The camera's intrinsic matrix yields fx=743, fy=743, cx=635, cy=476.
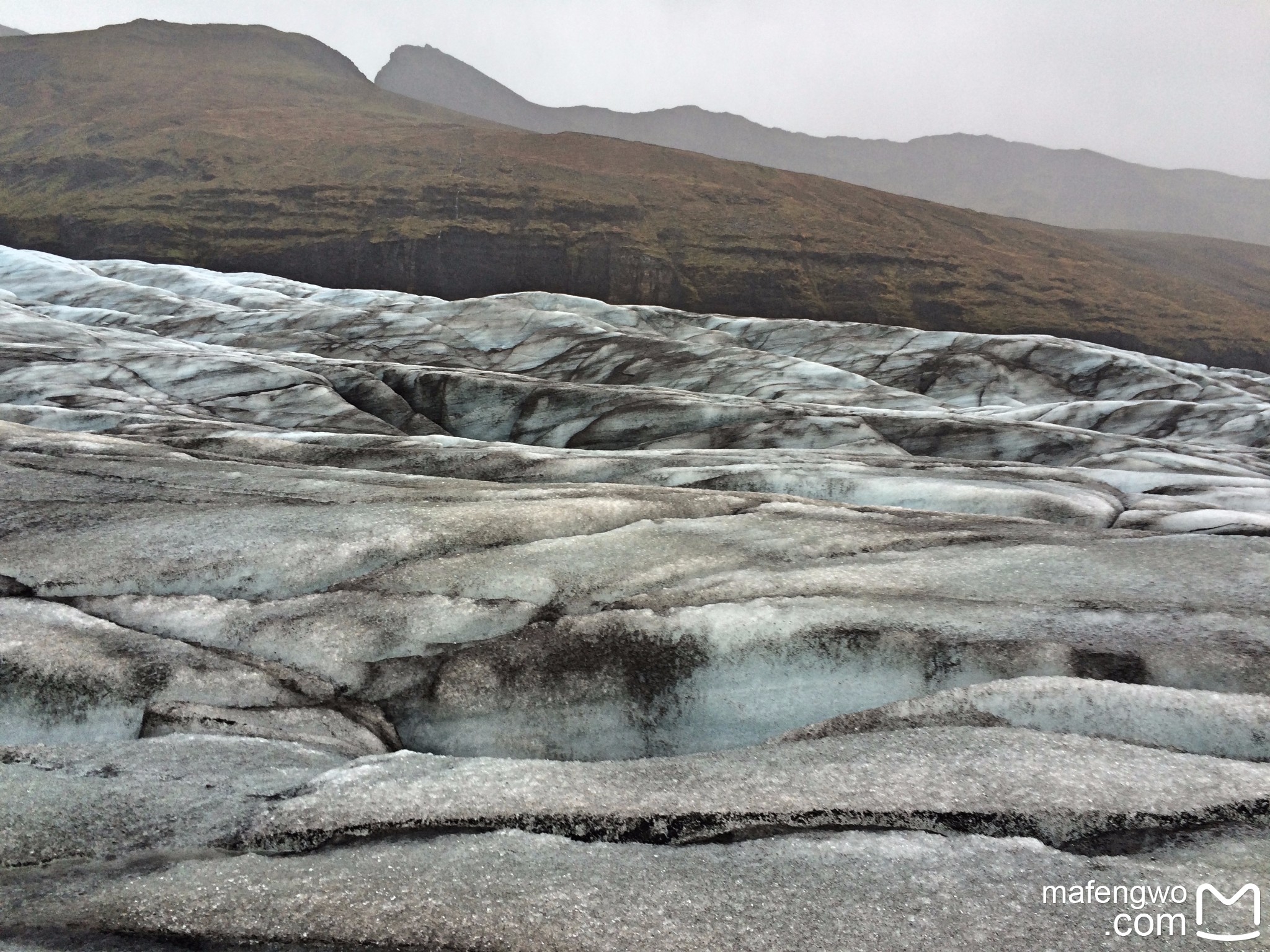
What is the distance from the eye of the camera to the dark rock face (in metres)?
3.04

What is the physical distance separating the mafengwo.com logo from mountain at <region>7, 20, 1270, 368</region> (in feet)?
202

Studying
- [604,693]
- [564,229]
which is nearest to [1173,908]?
[604,693]

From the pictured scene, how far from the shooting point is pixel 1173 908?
288cm

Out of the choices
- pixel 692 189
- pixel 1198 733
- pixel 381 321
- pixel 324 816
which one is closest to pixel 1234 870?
pixel 1198 733

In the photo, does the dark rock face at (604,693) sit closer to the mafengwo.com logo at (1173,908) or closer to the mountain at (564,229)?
the mafengwo.com logo at (1173,908)

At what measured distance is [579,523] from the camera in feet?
26.3

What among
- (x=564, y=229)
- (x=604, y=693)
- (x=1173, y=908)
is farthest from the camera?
(x=564, y=229)

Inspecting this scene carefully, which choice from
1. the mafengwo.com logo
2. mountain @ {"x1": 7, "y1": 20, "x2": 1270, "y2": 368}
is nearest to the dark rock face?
the mafengwo.com logo

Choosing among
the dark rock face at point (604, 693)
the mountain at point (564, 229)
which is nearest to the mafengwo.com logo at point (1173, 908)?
the dark rock face at point (604, 693)

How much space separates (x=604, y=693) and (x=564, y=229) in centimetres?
6602

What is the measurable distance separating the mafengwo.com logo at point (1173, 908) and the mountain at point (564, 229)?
61.5 m

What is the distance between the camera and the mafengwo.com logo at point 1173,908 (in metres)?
2.77

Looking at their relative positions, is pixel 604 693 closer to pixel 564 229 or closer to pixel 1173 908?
pixel 1173 908

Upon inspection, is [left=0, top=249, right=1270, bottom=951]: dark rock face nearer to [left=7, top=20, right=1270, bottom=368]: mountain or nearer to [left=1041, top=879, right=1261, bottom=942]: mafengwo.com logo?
[left=1041, top=879, right=1261, bottom=942]: mafengwo.com logo
